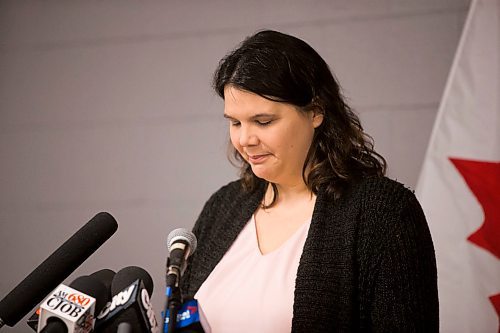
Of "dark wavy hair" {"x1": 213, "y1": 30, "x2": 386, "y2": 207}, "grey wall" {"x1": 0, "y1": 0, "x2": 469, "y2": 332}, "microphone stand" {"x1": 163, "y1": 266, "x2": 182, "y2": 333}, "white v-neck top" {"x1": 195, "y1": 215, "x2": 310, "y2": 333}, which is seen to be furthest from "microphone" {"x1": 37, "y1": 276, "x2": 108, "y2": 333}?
"grey wall" {"x1": 0, "y1": 0, "x2": 469, "y2": 332}

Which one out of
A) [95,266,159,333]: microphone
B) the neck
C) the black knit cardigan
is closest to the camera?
[95,266,159,333]: microphone

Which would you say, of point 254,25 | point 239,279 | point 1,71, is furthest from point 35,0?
point 239,279

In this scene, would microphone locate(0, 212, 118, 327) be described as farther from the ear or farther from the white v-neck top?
the ear

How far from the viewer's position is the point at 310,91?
1.48 meters

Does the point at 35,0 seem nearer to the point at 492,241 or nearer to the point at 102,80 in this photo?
the point at 102,80

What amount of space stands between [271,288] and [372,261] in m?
0.23

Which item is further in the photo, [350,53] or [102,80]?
[102,80]

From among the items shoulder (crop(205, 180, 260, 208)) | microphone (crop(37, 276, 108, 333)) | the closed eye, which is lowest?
microphone (crop(37, 276, 108, 333))

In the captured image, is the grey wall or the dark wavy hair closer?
the dark wavy hair

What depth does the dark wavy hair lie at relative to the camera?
143 centimetres

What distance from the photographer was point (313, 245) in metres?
1.44

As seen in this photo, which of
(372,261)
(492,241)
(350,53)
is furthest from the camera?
(350,53)

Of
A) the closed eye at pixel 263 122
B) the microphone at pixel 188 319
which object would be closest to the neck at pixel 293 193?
the closed eye at pixel 263 122

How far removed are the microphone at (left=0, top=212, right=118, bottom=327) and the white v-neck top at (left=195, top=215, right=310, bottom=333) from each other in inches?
19.8
